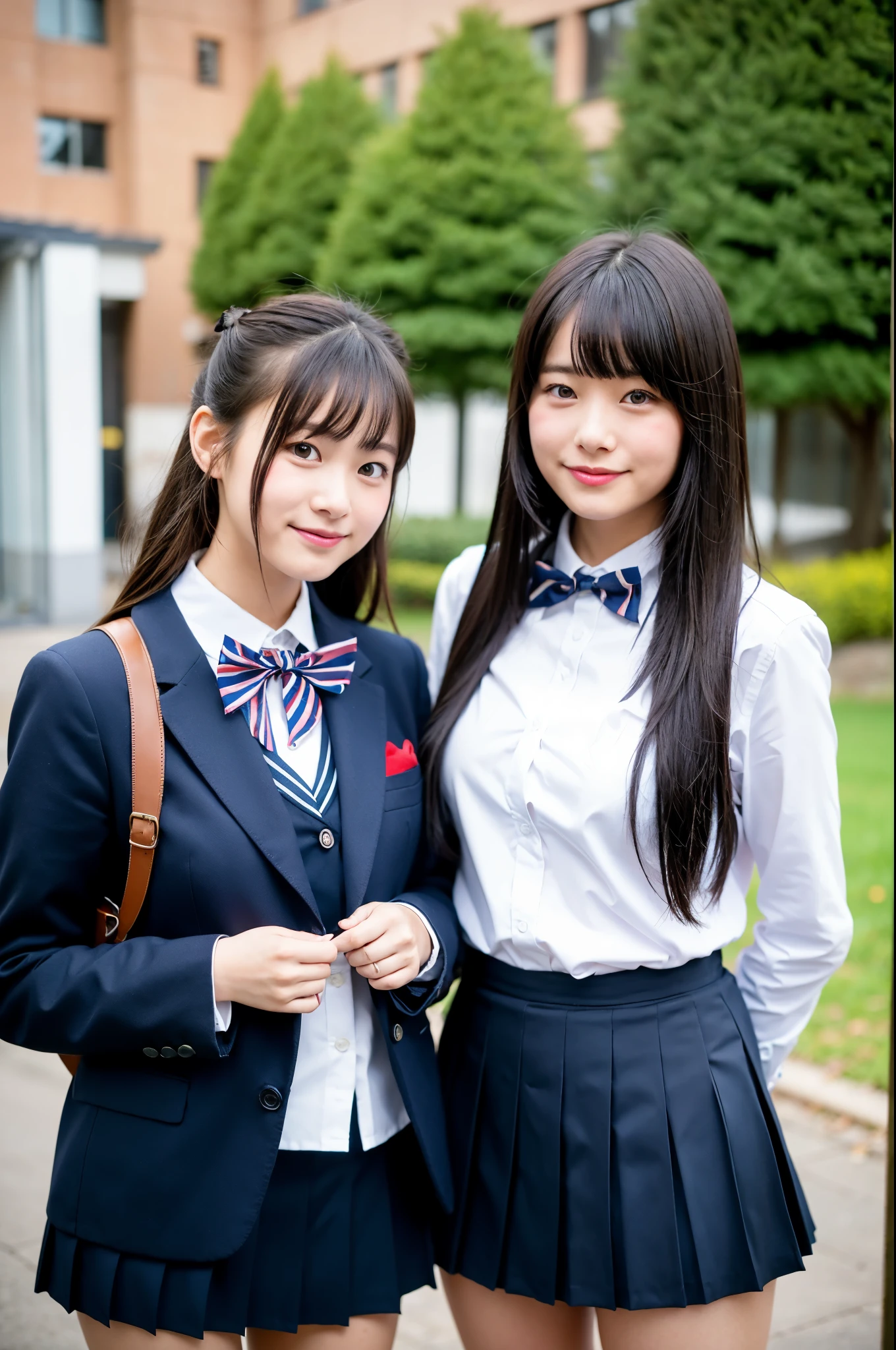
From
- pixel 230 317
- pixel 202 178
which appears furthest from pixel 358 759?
pixel 202 178

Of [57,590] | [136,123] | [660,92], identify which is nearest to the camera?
[57,590]

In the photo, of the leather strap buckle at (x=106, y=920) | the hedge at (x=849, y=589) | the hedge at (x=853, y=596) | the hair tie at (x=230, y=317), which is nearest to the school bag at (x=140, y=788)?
the leather strap buckle at (x=106, y=920)

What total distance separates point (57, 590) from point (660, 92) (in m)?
3.56

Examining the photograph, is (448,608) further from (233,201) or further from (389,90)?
(389,90)

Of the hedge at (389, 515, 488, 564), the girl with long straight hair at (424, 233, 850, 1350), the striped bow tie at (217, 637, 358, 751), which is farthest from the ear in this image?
the hedge at (389, 515, 488, 564)

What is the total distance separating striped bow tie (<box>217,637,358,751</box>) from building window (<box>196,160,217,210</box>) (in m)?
1.70

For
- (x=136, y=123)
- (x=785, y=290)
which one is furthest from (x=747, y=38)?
(x=136, y=123)

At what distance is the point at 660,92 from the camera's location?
182 inches

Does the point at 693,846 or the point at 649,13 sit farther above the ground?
the point at 649,13

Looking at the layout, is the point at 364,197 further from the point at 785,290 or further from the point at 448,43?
the point at 785,290

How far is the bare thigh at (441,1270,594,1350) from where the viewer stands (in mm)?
1479

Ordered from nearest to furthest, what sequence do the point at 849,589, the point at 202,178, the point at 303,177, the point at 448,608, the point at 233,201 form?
the point at 448,608 < the point at 202,178 < the point at 233,201 < the point at 303,177 < the point at 849,589

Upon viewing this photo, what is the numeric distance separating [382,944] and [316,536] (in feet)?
1.48

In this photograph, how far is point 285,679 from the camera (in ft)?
4.57
